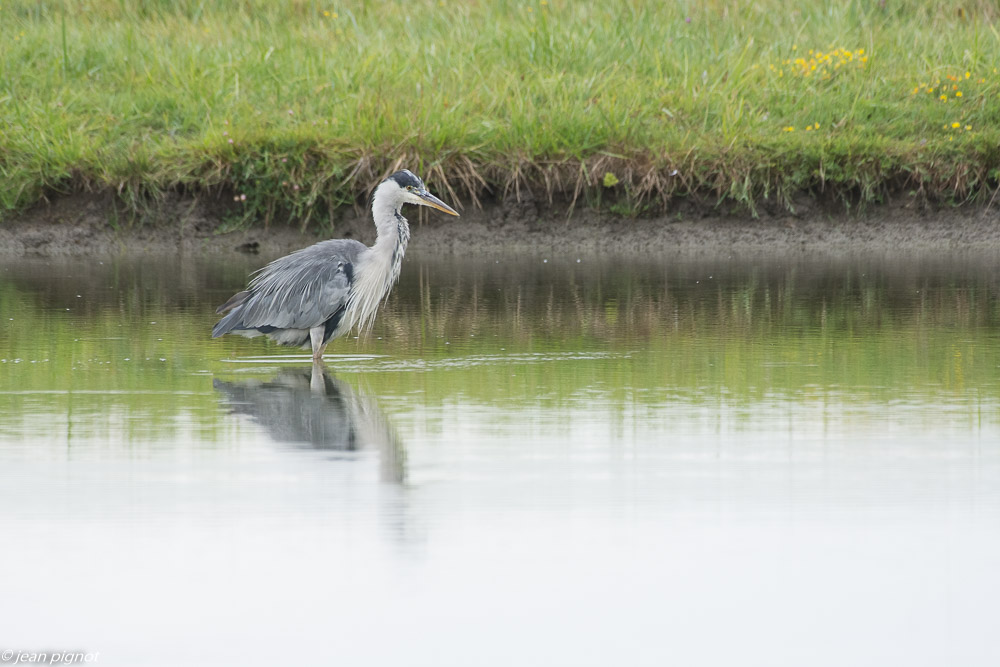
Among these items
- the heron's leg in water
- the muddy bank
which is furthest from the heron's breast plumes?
the muddy bank

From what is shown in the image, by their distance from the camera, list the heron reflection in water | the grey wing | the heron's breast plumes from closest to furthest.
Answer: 1. the heron reflection in water
2. the grey wing
3. the heron's breast plumes

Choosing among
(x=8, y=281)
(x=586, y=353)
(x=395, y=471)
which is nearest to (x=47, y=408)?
(x=395, y=471)

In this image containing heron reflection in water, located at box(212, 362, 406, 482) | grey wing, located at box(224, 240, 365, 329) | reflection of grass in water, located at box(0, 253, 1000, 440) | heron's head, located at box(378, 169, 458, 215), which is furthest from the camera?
heron's head, located at box(378, 169, 458, 215)

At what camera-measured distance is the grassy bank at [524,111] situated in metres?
13.2

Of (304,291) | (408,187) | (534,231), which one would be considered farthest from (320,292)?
(534,231)

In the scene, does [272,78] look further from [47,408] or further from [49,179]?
[47,408]

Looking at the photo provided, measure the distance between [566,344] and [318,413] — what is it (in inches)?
89.4

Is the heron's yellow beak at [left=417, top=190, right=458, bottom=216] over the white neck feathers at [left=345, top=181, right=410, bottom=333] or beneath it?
over

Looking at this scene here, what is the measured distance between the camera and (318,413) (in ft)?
20.8

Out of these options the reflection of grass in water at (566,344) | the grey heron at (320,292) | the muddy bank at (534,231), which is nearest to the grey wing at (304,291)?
the grey heron at (320,292)

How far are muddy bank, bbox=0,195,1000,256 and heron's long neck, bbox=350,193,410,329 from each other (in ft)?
15.3

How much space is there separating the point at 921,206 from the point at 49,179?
7462mm

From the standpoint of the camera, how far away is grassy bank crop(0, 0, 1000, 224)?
Answer: 13211 millimetres

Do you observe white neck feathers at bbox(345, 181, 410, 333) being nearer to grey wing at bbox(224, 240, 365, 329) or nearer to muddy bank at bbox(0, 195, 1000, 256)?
grey wing at bbox(224, 240, 365, 329)
